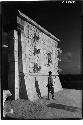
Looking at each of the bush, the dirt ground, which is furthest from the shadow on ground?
the bush

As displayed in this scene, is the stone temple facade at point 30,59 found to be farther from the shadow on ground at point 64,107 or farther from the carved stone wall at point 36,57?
the shadow on ground at point 64,107

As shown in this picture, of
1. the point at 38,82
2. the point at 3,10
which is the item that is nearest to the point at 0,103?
the point at 38,82

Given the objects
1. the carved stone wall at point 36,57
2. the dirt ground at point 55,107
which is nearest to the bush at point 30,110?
the dirt ground at point 55,107

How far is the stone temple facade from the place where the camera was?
3.24 meters

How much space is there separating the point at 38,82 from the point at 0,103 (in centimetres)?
65

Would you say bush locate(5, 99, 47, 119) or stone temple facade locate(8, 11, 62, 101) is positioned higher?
stone temple facade locate(8, 11, 62, 101)

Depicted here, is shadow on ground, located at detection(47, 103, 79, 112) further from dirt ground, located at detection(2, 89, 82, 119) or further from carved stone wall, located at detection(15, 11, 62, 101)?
carved stone wall, located at detection(15, 11, 62, 101)

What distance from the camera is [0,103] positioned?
10.8 feet

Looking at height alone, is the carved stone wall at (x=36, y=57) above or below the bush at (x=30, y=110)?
above

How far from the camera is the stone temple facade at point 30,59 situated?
→ 324 centimetres

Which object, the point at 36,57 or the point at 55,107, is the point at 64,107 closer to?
the point at 55,107

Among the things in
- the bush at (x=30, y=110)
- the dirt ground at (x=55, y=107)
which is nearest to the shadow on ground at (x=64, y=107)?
the dirt ground at (x=55, y=107)

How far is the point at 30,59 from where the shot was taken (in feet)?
10.8

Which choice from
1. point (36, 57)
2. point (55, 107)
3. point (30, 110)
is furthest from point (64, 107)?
point (36, 57)
